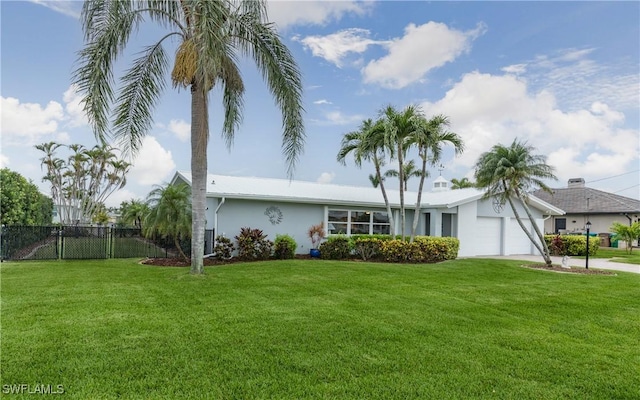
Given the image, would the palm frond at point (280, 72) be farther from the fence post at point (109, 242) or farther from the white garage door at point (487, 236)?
the white garage door at point (487, 236)

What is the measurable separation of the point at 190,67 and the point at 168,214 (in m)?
5.40

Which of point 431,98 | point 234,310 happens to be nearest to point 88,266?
point 234,310

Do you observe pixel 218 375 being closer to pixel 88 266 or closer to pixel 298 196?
pixel 88 266

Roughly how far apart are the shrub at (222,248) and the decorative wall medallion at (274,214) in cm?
235

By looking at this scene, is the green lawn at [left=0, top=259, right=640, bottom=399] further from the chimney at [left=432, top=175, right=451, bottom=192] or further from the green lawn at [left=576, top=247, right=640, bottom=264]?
the chimney at [left=432, top=175, right=451, bottom=192]

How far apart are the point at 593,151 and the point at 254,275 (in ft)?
65.2

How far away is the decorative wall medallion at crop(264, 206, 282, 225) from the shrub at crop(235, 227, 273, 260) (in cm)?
128

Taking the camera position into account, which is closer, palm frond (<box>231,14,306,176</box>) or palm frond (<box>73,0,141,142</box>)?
palm frond (<box>73,0,141,142</box>)

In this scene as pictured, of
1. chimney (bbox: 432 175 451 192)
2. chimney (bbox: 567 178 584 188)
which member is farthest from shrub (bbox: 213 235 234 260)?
chimney (bbox: 567 178 584 188)

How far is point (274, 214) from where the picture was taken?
1567 centimetres

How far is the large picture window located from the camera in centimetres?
1725

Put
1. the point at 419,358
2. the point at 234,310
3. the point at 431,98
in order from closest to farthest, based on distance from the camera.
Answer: the point at 419,358 < the point at 234,310 < the point at 431,98

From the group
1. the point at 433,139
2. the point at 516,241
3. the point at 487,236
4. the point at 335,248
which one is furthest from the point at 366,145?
the point at 516,241

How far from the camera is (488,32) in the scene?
47.5 ft
